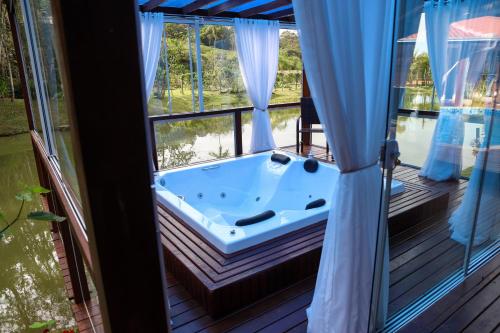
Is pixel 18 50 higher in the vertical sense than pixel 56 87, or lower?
higher

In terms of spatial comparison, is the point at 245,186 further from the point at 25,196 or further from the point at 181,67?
the point at 25,196

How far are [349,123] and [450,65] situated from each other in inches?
40.7

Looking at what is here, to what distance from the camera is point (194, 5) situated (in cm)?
391

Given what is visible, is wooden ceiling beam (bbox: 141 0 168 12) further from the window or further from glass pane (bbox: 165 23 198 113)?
glass pane (bbox: 165 23 198 113)

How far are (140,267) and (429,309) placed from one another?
1.69m

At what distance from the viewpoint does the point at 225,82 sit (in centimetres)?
561

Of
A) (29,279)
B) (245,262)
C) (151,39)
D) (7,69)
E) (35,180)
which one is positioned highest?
(151,39)

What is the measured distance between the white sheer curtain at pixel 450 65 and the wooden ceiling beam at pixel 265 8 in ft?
7.44

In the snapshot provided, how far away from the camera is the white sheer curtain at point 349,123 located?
3.86 ft

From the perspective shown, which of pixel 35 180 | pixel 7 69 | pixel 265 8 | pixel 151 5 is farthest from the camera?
pixel 7 69

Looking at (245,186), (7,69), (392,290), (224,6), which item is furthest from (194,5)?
(7,69)

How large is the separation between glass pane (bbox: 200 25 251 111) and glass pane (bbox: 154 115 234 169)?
2.29 ft

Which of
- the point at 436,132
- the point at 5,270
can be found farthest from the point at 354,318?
the point at 5,270

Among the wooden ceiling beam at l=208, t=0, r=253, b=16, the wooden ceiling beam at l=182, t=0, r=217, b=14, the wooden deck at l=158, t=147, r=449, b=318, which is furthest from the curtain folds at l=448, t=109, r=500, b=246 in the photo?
the wooden ceiling beam at l=182, t=0, r=217, b=14
